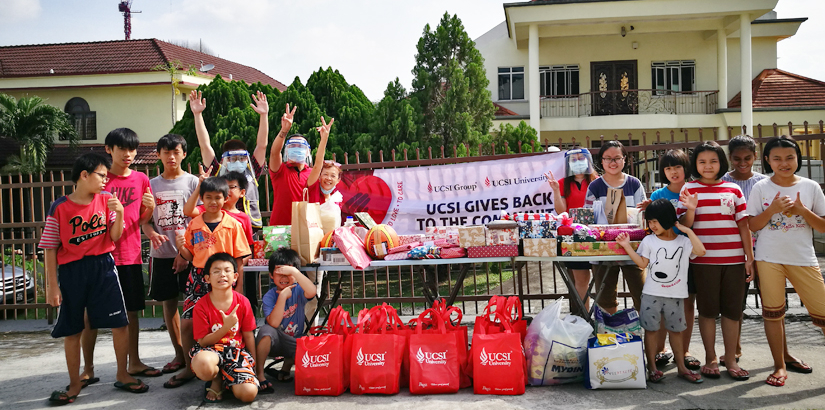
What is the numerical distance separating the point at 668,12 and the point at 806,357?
45.7 feet

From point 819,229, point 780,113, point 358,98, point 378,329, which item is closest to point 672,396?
point 819,229

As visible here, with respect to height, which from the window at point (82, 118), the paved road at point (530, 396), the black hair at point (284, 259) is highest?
the window at point (82, 118)

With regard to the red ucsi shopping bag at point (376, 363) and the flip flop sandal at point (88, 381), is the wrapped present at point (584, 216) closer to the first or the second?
the red ucsi shopping bag at point (376, 363)

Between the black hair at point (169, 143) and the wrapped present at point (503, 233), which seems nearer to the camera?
the wrapped present at point (503, 233)

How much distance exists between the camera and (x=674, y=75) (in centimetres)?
1905

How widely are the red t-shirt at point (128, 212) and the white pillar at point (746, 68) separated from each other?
666 inches

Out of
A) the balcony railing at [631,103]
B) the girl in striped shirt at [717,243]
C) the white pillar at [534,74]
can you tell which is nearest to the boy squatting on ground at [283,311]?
the girl in striped shirt at [717,243]

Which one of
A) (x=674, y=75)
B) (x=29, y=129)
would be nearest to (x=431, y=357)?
(x=674, y=75)

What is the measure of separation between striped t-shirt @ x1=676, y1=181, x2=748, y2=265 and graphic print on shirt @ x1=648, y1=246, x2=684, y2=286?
0.27 meters

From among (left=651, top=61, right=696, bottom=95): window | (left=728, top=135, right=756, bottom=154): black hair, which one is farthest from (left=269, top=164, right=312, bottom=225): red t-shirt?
(left=651, top=61, right=696, bottom=95): window

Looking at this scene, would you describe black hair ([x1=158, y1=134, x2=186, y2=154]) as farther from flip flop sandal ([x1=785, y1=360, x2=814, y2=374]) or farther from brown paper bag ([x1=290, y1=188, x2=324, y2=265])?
flip flop sandal ([x1=785, y1=360, x2=814, y2=374])

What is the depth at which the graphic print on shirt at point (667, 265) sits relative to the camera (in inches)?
164

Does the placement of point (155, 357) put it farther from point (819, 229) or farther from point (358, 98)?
point (358, 98)

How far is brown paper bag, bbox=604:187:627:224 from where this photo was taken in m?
4.69
